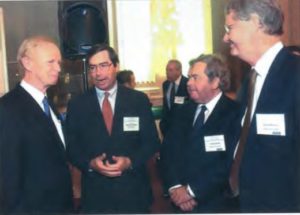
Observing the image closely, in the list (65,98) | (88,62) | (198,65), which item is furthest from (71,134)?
(198,65)

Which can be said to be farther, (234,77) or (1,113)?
(234,77)

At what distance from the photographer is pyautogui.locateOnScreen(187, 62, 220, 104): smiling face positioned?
217 centimetres

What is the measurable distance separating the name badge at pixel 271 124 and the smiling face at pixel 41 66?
2.96 ft

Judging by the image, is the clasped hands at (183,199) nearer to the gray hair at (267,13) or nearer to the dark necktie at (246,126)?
the dark necktie at (246,126)

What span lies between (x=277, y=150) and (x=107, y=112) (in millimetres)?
900

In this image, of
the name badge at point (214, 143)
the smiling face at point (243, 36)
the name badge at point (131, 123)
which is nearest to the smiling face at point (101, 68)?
the name badge at point (131, 123)

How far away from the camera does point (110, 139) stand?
224 centimetres

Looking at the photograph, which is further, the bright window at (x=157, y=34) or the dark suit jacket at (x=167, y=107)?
the bright window at (x=157, y=34)

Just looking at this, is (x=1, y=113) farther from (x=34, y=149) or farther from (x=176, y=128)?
(x=176, y=128)

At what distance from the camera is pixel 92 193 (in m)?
2.28

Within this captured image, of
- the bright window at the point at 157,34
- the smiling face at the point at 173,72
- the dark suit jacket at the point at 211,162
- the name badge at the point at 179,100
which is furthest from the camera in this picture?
the bright window at the point at 157,34

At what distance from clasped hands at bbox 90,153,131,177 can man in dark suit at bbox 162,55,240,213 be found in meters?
0.20

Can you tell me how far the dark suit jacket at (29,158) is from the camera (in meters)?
1.86

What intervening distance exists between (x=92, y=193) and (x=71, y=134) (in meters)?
0.32
